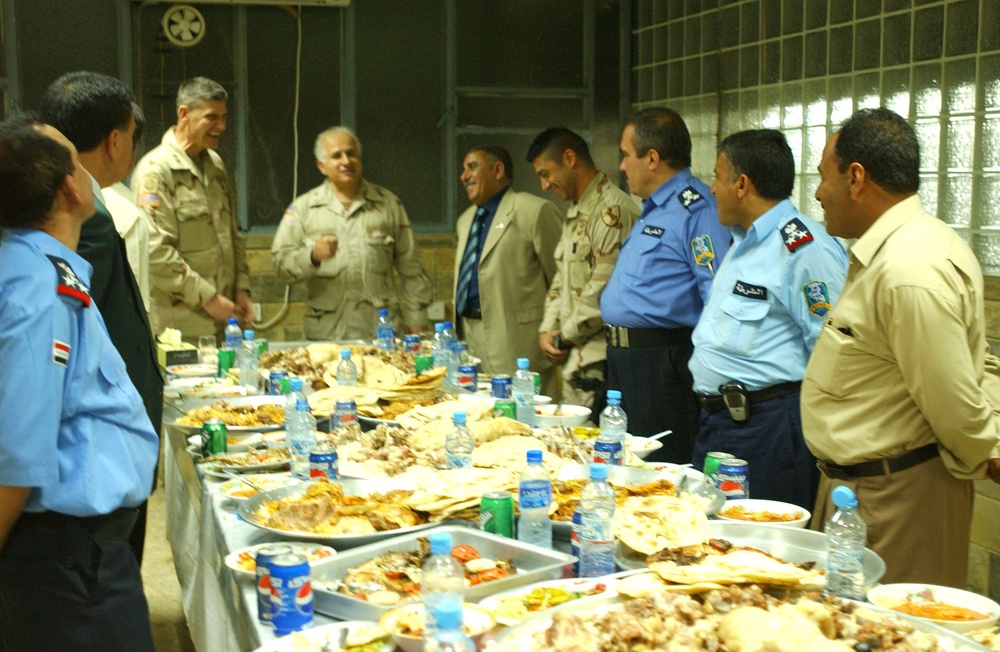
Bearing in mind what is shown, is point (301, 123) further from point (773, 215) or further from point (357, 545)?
point (357, 545)

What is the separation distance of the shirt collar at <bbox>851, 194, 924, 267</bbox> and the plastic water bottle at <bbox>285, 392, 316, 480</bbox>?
1514 mm

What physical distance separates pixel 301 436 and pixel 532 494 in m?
0.96

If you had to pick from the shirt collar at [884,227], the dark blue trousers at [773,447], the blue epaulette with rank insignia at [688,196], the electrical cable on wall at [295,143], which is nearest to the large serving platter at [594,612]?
the shirt collar at [884,227]

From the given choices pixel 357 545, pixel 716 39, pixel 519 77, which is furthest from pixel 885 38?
pixel 357 545

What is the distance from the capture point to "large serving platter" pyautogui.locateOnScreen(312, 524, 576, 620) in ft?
5.75

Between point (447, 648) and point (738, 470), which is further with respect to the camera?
point (738, 470)

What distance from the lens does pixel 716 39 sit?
5457mm

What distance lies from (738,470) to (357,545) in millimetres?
954

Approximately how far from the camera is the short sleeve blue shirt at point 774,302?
3.20 m

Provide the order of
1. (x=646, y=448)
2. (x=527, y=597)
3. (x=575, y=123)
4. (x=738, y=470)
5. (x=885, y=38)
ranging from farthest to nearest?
(x=575, y=123) → (x=885, y=38) → (x=646, y=448) → (x=738, y=470) → (x=527, y=597)

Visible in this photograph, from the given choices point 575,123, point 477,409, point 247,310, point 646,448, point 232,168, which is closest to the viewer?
point 646,448

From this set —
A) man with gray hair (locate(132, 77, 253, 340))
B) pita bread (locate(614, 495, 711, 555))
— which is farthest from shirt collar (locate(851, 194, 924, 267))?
man with gray hair (locate(132, 77, 253, 340))

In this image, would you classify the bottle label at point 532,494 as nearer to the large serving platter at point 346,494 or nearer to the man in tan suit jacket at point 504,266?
the large serving platter at point 346,494

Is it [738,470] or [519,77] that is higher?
[519,77]
